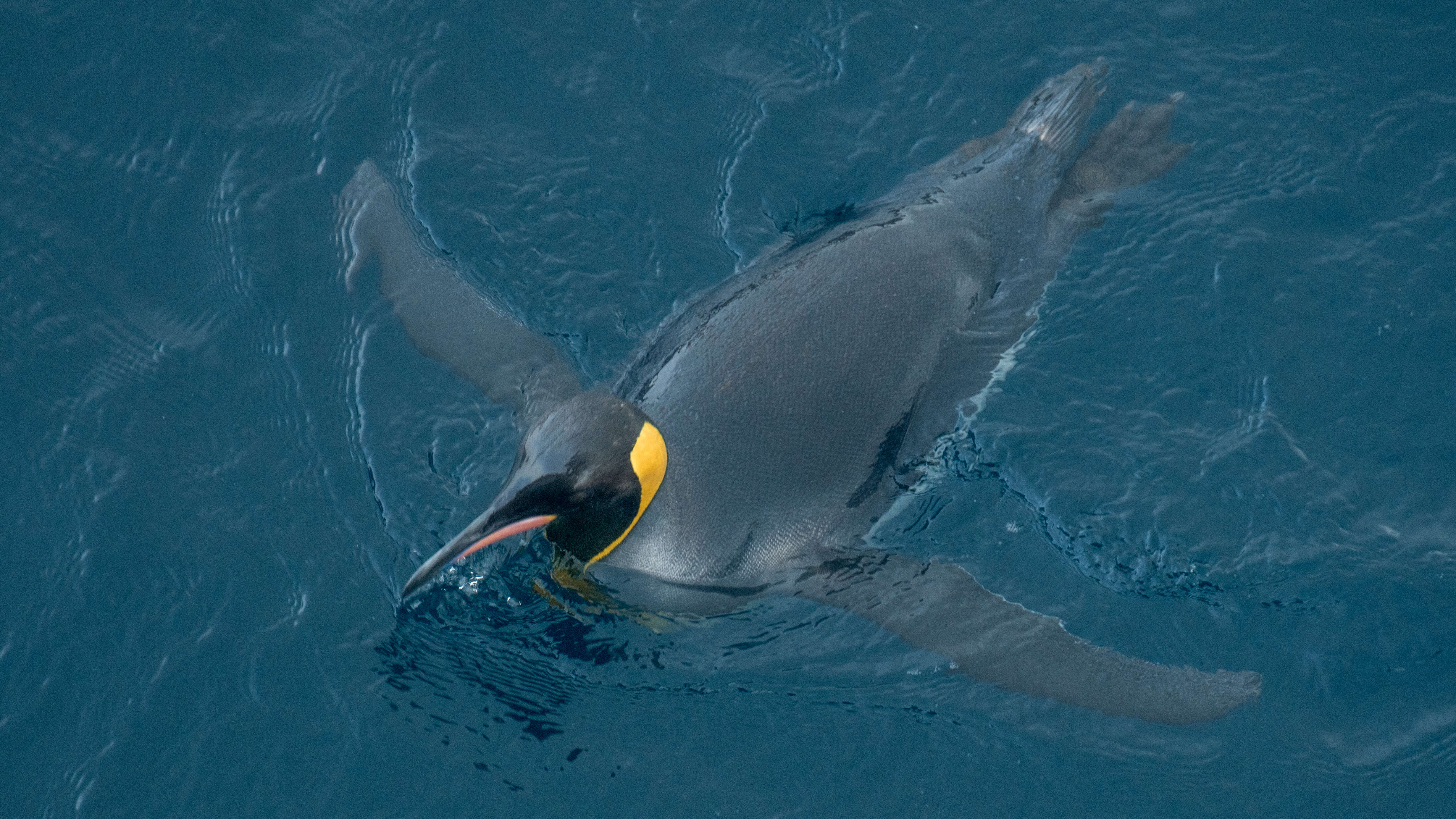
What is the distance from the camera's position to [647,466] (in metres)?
5.65

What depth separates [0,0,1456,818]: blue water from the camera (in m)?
5.66

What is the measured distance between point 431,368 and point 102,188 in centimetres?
252

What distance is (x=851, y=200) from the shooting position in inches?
299

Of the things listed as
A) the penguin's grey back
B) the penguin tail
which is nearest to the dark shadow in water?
the penguin's grey back

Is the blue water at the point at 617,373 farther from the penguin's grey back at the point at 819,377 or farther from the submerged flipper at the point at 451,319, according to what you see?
the penguin's grey back at the point at 819,377

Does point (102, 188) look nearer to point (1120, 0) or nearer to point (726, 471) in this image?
point (726, 471)

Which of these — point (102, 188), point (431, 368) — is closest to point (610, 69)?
point (431, 368)

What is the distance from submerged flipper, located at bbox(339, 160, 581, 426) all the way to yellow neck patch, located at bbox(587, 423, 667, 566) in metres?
0.76

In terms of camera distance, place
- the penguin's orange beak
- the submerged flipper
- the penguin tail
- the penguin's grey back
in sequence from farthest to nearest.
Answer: the penguin tail < the submerged flipper < the penguin's grey back < the penguin's orange beak

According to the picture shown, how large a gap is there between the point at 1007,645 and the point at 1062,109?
3.67m

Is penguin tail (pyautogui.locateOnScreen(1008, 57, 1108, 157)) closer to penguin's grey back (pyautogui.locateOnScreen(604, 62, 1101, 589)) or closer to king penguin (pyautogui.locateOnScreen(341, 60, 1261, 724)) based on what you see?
king penguin (pyautogui.locateOnScreen(341, 60, 1261, 724))

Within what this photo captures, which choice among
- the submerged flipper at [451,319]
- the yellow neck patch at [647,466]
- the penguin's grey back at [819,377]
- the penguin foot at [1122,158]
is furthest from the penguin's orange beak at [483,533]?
the penguin foot at [1122,158]

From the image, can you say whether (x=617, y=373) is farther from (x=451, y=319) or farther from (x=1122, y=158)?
(x=1122, y=158)

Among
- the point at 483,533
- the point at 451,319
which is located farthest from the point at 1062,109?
the point at 483,533
